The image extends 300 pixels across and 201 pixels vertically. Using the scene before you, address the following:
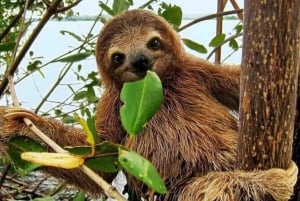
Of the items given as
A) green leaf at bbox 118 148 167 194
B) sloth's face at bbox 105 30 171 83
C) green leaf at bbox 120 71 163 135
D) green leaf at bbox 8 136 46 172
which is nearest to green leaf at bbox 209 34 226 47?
sloth's face at bbox 105 30 171 83

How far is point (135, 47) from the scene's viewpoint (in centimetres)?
210

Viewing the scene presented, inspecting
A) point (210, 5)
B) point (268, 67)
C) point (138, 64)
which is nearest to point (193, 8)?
point (210, 5)

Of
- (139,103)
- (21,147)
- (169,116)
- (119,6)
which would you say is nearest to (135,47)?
(169,116)

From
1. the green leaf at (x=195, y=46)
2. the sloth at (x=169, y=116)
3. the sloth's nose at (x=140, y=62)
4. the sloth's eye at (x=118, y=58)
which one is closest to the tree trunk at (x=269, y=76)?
the sloth at (x=169, y=116)

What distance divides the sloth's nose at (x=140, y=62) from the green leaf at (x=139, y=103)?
3.04 ft

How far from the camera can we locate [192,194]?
1858 mm

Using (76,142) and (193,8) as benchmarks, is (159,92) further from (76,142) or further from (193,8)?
(193,8)

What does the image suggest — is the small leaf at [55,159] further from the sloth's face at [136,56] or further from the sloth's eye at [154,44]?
the sloth's eye at [154,44]

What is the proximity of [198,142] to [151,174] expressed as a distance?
1022 mm

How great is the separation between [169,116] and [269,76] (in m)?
0.72

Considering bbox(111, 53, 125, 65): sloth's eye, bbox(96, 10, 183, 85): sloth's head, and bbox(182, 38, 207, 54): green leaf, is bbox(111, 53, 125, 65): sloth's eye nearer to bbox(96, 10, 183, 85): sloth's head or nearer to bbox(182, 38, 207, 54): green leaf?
bbox(96, 10, 183, 85): sloth's head

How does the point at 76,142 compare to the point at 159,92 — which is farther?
the point at 76,142

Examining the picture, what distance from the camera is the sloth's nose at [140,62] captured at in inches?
80.4

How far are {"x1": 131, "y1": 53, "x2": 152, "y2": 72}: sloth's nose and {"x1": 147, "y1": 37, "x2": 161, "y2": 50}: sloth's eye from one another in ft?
0.25
